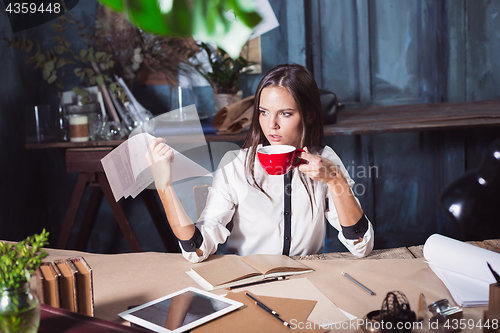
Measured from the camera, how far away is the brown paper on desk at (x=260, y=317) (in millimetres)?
858

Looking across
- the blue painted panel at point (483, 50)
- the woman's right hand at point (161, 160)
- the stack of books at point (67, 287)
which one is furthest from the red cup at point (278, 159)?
the blue painted panel at point (483, 50)

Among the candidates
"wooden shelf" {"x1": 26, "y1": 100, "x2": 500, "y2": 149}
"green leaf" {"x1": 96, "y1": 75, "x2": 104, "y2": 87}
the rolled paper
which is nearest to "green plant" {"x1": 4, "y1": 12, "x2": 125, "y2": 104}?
"green leaf" {"x1": 96, "y1": 75, "x2": 104, "y2": 87}

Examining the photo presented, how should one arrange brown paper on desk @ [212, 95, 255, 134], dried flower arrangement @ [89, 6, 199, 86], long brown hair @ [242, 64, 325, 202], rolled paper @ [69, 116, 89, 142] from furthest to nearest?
1. dried flower arrangement @ [89, 6, 199, 86]
2. rolled paper @ [69, 116, 89, 142]
3. brown paper on desk @ [212, 95, 255, 134]
4. long brown hair @ [242, 64, 325, 202]

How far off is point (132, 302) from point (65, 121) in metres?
1.57

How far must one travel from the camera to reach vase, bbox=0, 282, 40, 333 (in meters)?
0.71

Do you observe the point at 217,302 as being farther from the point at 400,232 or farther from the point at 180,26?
the point at 400,232

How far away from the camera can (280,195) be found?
1.55 meters

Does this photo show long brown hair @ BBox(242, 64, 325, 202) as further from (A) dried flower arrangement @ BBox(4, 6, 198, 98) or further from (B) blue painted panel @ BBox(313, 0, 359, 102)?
(B) blue painted panel @ BBox(313, 0, 359, 102)

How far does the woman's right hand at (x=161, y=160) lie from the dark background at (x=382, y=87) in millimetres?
1362

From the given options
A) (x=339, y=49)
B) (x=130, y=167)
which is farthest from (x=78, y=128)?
(x=339, y=49)

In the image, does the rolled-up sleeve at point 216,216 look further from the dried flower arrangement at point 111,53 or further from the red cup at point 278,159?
the dried flower arrangement at point 111,53

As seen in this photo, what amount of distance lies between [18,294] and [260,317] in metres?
0.45

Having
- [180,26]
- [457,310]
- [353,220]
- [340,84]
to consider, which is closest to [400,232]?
[340,84]

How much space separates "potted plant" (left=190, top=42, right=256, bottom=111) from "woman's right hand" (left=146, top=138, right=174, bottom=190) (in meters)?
1.12
